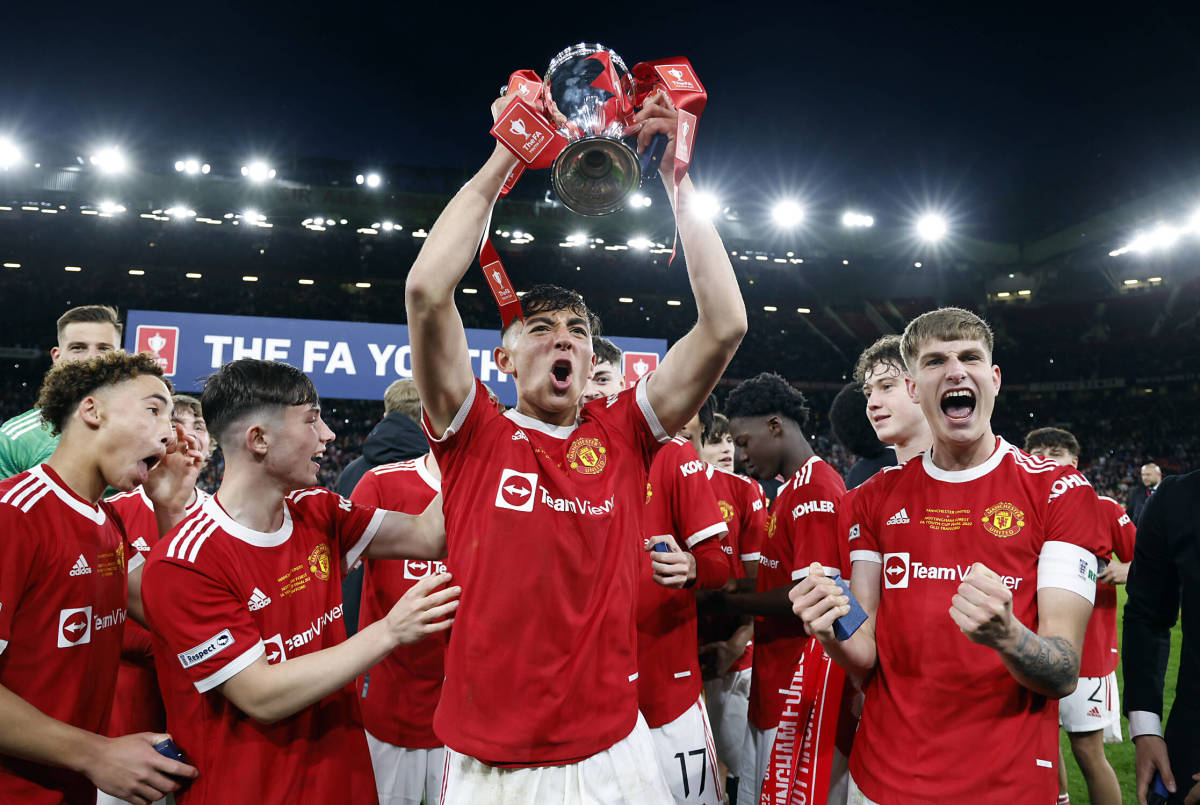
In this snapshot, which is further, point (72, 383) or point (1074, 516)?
point (72, 383)

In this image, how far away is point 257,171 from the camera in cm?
2589

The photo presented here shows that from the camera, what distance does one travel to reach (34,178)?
2423 centimetres

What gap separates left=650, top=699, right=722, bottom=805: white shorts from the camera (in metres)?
2.94

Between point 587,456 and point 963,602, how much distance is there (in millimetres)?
1096

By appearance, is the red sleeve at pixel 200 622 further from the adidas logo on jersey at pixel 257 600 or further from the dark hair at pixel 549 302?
the dark hair at pixel 549 302

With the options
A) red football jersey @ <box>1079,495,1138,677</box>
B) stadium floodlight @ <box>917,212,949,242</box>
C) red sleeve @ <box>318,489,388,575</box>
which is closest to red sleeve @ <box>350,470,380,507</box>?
red sleeve @ <box>318,489,388,575</box>

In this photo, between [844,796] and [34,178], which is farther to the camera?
[34,178]

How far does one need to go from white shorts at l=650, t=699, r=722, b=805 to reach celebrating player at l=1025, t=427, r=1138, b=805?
6.84ft

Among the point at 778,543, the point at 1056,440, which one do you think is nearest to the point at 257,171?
the point at 1056,440

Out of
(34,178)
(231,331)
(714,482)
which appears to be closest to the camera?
(714,482)

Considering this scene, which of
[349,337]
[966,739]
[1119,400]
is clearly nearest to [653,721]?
[966,739]

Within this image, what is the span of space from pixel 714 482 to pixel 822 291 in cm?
2827

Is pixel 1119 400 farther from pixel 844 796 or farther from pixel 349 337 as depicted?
pixel 844 796

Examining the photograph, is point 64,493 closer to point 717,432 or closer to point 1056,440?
point 717,432
